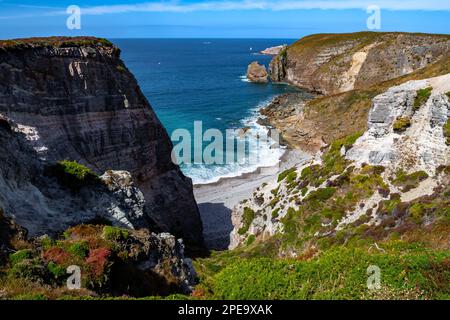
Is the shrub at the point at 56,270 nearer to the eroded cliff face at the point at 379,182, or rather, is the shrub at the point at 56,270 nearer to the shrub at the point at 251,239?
the eroded cliff face at the point at 379,182

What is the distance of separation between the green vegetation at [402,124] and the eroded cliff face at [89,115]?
17067 mm

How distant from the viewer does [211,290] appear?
47.1 feet

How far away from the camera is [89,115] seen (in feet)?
92.1

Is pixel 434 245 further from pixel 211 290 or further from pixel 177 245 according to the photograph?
pixel 177 245

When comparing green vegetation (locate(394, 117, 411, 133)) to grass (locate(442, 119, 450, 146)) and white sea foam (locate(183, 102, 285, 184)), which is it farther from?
white sea foam (locate(183, 102, 285, 184))

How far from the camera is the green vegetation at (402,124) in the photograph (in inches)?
1020

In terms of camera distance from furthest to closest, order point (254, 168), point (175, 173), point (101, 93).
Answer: point (254, 168) < point (175, 173) < point (101, 93)

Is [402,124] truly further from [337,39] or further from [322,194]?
[337,39]

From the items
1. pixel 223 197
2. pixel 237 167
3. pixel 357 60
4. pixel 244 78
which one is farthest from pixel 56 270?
pixel 244 78

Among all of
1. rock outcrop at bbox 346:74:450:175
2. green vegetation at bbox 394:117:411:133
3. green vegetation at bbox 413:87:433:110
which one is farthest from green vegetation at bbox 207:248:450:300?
green vegetation at bbox 413:87:433:110

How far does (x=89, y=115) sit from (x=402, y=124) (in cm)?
2120
